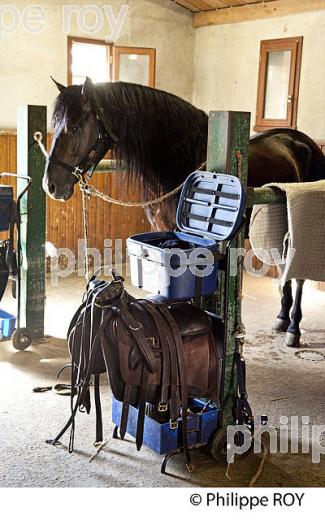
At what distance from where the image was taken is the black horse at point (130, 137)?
130 inches

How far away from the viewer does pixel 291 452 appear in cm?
273

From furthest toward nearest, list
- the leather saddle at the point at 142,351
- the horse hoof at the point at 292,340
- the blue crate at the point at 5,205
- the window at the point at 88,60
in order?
the window at the point at 88,60 < the horse hoof at the point at 292,340 < the blue crate at the point at 5,205 < the leather saddle at the point at 142,351

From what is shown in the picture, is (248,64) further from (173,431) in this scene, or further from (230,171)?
(173,431)

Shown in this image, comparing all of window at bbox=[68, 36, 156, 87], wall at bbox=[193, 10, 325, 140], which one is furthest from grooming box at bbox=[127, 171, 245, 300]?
window at bbox=[68, 36, 156, 87]

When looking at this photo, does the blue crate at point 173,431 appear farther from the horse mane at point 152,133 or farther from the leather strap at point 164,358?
the horse mane at point 152,133

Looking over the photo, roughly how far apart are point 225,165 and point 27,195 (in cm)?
176

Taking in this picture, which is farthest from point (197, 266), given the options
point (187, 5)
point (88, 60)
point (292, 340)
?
point (187, 5)

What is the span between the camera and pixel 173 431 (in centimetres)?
252

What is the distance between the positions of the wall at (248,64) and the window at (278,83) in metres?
0.06

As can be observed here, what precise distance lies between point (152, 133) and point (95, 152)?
0.33 m

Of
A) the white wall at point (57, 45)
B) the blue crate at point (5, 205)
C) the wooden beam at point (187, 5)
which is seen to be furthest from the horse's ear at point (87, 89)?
the wooden beam at point (187, 5)

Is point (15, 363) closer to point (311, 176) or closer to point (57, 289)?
point (57, 289)

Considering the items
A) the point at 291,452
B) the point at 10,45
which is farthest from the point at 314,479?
the point at 10,45

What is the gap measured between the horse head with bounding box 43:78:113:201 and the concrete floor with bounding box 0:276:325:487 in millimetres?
1021
